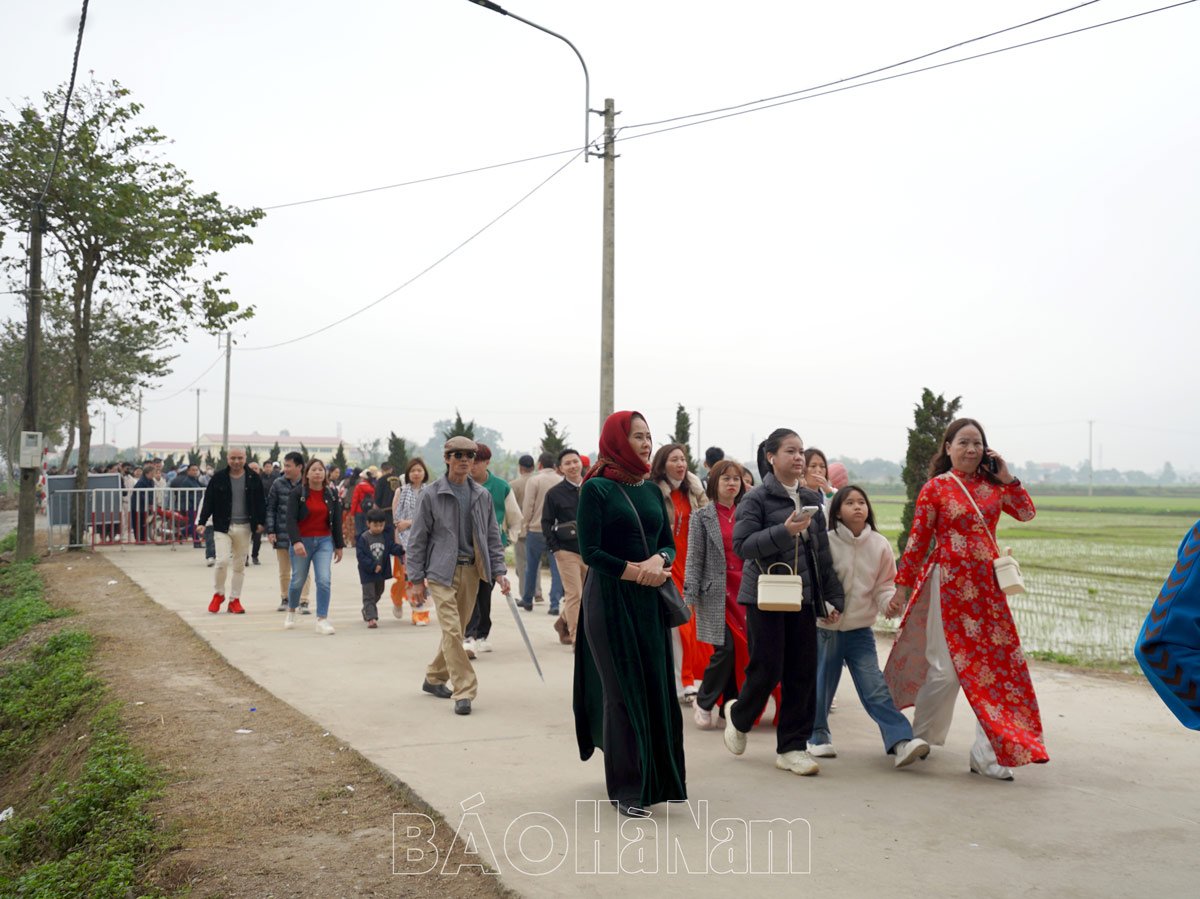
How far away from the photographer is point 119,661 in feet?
31.2

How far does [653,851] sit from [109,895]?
2.30 meters

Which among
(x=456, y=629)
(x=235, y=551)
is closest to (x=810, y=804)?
(x=456, y=629)

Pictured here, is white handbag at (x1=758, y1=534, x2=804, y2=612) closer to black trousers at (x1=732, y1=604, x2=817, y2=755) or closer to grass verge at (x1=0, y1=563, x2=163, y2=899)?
black trousers at (x1=732, y1=604, x2=817, y2=755)

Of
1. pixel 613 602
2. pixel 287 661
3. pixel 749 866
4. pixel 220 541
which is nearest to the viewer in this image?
pixel 749 866

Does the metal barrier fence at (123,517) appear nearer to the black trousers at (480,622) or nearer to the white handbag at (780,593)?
the black trousers at (480,622)

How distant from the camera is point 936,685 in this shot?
612cm

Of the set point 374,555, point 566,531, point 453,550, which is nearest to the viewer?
point 453,550

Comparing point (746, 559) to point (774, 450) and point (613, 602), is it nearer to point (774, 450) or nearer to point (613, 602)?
point (774, 450)

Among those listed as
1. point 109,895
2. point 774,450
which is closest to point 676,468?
point 774,450

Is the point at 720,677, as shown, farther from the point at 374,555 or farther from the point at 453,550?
the point at 374,555

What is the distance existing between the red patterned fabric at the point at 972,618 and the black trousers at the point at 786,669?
62 centimetres

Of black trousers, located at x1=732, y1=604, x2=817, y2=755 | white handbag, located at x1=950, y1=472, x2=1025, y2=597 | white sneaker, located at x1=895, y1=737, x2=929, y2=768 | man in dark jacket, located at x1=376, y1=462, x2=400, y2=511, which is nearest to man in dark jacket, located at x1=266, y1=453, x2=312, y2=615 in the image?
man in dark jacket, located at x1=376, y1=462, x2=400, y2=511

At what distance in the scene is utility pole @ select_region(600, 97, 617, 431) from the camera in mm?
14773

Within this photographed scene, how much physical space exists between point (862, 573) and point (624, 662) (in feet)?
6.64
